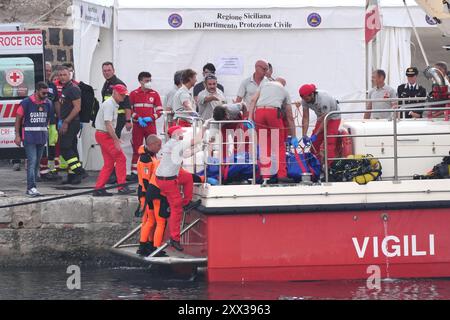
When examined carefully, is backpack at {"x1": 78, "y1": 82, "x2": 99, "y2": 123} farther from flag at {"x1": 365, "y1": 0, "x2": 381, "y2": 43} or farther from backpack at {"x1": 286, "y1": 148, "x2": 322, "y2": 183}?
backpack at {"x1": 286, "y1": 148, "x2": 322, "y2": 183}

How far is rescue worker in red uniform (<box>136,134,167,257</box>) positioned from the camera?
41.3 ft

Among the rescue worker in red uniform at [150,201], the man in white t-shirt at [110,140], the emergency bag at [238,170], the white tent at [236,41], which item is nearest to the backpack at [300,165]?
the emergency bag at [238,170]

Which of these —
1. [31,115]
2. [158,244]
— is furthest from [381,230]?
[31,115]

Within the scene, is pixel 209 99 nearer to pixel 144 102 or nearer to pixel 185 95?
pixel 185 95

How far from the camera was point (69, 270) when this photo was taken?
14.1m

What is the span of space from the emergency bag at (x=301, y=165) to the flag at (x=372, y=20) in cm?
371

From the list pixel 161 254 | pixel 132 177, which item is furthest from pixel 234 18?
pixel 161 254

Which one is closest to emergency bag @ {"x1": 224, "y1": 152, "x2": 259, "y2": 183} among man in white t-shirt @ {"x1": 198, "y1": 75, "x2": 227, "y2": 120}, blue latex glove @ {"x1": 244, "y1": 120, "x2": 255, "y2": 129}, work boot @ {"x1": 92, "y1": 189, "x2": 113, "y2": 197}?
blue latex glove @ {"x1": 244, "y1": 120, "x2": 255, "y2": 129}

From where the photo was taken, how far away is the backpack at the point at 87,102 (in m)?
16.3

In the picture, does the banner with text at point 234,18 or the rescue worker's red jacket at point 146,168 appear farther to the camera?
the banner with text at point 234,18

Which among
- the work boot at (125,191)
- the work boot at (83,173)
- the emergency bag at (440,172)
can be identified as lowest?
the work boot at (125,191)

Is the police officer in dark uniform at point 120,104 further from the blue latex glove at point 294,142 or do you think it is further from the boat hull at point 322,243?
the boat hull at point 322,243

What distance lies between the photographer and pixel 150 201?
12.6 m

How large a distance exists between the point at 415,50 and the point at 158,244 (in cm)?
760
